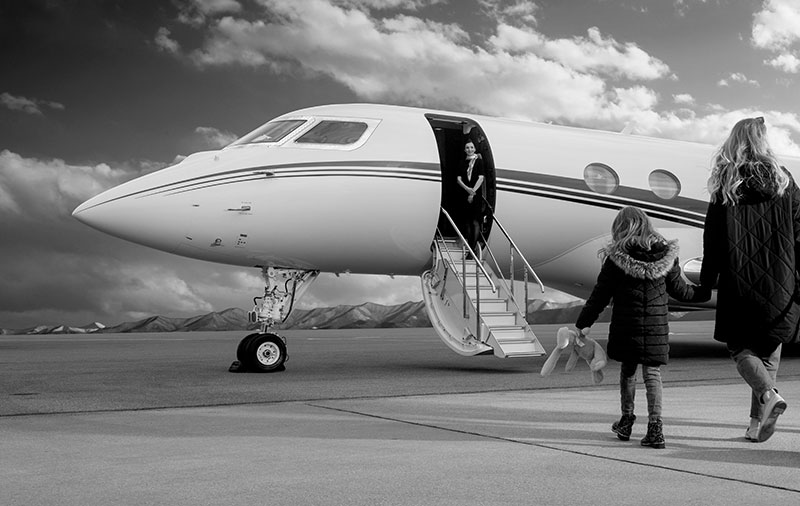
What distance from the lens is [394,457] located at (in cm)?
470

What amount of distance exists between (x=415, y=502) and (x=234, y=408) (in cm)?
394

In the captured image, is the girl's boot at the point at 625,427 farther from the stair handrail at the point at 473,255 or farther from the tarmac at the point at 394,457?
the stair handrail at the point at 473,255

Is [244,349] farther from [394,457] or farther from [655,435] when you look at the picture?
→ [655,435]

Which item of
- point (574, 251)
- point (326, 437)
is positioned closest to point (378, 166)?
point (574, 251)

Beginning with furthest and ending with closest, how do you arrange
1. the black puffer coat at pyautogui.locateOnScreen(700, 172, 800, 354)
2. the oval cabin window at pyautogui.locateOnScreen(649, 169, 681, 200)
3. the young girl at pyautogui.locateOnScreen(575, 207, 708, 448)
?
the oval cabin window at pyautogui.locateOnScreen(649, 169, 681, 200) → the young girl at pyautogui.locateOnScreen(575, 207, 708, 448) → the black puffer coat at pyautogui.locateOnScreen(700, 172, 800, 354)

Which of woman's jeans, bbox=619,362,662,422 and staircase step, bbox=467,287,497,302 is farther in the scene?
staircase step, bbox=467,287,497,302

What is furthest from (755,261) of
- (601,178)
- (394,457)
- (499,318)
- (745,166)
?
(601,178)

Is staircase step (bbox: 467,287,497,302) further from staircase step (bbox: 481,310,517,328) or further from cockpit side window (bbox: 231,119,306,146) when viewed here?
cockpit side window (bbox: 231,119,306,146)

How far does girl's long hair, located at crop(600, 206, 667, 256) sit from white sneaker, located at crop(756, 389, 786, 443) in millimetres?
Answer: 1154

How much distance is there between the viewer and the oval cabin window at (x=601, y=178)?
13109 millimetres

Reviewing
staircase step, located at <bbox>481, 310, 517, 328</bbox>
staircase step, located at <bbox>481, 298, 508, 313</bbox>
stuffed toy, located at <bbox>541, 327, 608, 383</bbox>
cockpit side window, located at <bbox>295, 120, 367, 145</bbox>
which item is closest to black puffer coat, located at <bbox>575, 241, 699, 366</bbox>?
stuffed toy, located at <bbox>541, 327, 608, 383</bbox>

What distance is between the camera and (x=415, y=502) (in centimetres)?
361

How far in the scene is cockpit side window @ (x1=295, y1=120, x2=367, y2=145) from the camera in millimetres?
11602

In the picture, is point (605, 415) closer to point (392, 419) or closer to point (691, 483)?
point (392, 419)
